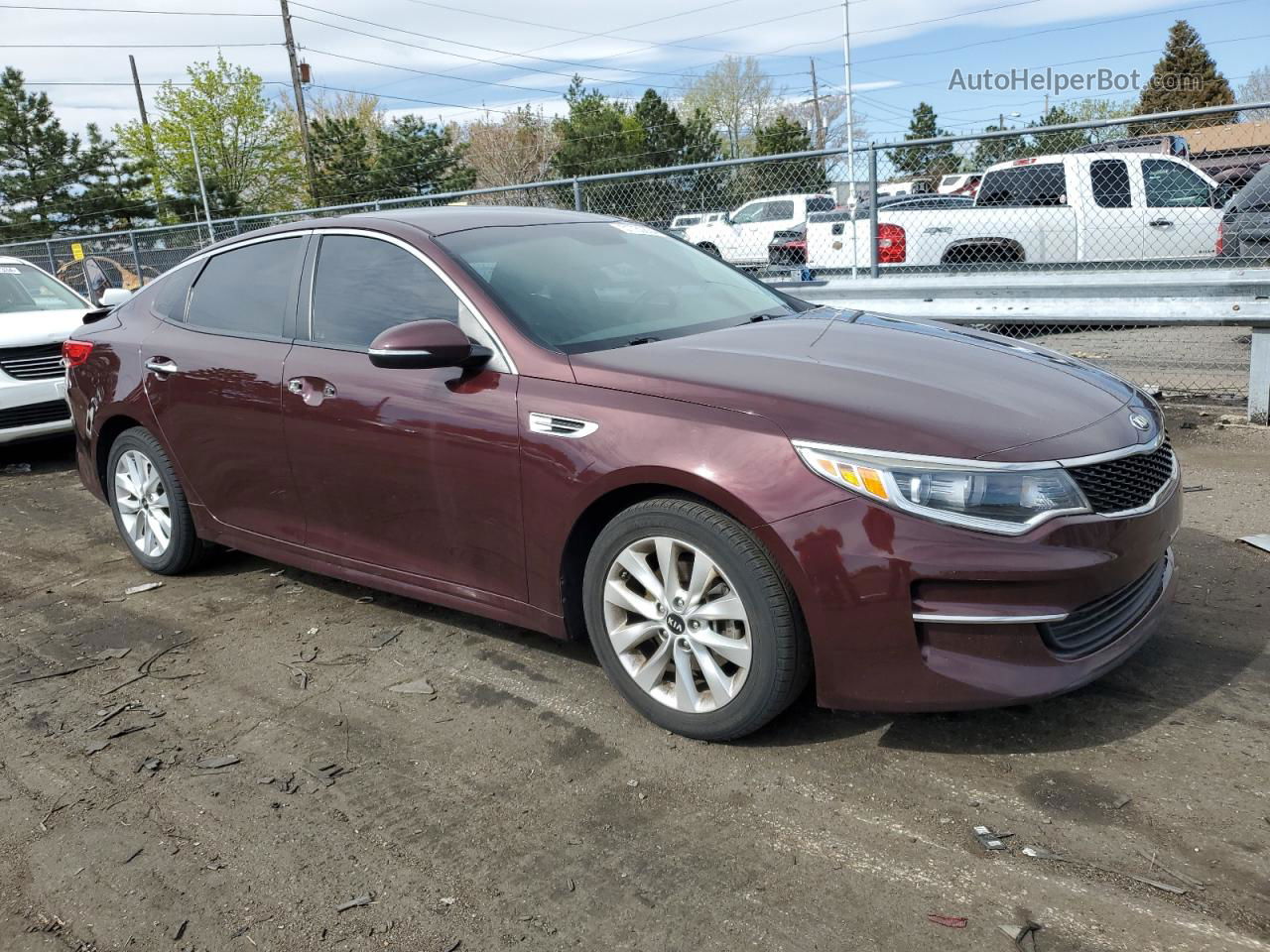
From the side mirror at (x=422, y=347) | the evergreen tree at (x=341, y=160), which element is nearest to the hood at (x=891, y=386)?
the side mirror at (x=422, y=347)

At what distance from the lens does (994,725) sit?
320cm

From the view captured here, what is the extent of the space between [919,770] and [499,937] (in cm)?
128

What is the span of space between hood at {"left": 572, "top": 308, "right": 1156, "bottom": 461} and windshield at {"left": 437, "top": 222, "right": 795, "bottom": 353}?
0.20 meters

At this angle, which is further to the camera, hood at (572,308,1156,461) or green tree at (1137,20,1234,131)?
green tree at (1137,20,1234,131)

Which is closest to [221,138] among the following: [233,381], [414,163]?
[414,163]

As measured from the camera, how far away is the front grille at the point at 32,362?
7953 millimetres

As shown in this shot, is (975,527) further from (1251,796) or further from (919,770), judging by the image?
(1251,796)

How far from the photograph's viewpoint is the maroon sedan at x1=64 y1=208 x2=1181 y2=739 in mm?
2791

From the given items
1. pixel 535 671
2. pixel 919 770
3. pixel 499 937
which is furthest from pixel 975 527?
pixel 535 671

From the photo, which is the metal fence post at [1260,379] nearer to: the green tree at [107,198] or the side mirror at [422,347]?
the side mirror at [422,347]

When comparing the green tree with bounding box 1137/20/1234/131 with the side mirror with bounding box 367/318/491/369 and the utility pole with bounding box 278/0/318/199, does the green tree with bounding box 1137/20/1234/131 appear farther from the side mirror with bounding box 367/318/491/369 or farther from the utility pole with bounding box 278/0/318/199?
the side mirror with bounding box 367/318/491/369

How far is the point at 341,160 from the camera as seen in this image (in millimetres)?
47750

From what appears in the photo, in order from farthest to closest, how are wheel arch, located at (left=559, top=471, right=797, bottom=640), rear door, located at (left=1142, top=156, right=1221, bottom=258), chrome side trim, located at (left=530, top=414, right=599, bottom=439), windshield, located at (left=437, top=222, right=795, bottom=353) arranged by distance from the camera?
1. rear door, located at (left=1142, top=156, right=1221, bottom=258)
2. windshield, located at (left=437, top=222, right=795, bottom=353)
3. chrome side trim, located at (left=530, top=414, right=599, bottom=439)
4. wheel arch, located at (left=559, top=471, right=797, bottom=640)

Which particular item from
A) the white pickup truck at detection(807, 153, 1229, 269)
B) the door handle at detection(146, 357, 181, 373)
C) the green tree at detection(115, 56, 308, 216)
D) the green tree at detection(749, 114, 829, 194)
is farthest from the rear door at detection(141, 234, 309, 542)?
the green tree at detection(115, 56, 308, 216)
